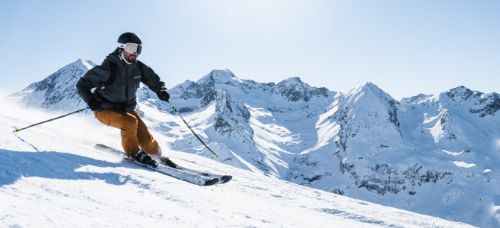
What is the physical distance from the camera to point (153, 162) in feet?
28.9

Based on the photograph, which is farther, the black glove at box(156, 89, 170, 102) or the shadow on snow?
the black glove at box(156, 89, 170, 102)

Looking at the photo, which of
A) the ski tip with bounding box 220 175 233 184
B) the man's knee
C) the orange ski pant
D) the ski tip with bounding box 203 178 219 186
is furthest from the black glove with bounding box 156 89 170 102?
the ski tip with bounding box 203 178 219 186

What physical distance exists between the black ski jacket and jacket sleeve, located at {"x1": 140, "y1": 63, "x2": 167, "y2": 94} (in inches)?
4.4

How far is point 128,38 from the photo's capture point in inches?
356

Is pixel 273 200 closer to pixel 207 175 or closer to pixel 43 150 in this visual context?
pixel 207 175

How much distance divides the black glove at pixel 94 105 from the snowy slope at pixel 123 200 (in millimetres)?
785

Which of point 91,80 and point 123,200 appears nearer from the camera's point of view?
point 123,200

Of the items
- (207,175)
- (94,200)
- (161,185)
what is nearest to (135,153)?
(207,175)

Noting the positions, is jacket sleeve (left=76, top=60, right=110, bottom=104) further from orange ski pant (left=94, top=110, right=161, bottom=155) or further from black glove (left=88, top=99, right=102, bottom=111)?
orange ski pant (left=94, top=110, right=161, bottom=155)

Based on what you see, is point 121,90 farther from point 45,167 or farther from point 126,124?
point 45,167

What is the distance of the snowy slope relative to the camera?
469 cm

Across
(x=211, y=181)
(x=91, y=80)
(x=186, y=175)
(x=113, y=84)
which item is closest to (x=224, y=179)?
(x=211, y=181)

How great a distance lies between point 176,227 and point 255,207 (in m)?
2.00

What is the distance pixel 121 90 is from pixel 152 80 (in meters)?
1.01
